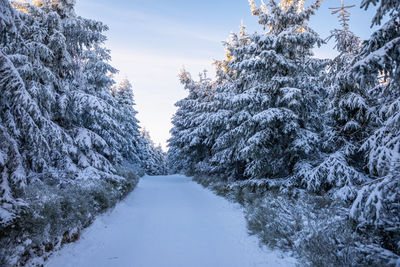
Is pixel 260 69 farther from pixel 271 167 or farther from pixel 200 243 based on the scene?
pixel 200 243

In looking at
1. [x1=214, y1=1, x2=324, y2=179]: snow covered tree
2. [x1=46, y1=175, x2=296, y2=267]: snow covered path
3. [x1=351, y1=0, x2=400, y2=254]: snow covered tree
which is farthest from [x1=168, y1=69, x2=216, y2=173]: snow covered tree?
[x1=351, y1=0, x2=400, y2=254]: snow covered tree

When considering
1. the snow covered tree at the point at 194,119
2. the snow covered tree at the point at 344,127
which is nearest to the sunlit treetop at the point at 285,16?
the snow covered tree at the point at 344,127

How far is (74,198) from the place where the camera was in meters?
6.77

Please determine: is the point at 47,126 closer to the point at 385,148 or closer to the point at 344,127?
the point at 385,148

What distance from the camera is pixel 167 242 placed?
21.1ft

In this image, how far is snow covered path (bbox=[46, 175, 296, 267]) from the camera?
17.0ft

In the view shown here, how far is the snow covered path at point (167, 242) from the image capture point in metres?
5.18

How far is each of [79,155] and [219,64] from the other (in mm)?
15060

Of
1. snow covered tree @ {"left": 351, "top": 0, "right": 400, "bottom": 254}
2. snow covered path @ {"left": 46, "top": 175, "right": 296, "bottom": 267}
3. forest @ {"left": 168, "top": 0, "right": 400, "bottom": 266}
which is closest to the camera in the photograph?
snow covered tree @ {"left": 351, "top": 0, "right": 400, "bottom": 254}

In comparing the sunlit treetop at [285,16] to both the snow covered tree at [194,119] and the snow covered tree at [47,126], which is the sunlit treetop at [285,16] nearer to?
the snow covered tree at [47,126]

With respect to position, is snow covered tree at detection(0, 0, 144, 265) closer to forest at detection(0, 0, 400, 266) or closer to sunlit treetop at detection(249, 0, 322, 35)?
forest at detection(0, 0, 400, 266)

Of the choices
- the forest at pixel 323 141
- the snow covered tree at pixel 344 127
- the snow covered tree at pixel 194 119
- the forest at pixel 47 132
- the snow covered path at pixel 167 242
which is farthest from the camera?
the snow covered tree at pixel 194 119

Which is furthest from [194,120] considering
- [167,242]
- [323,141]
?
[167,242]

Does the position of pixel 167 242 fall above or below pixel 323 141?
below
